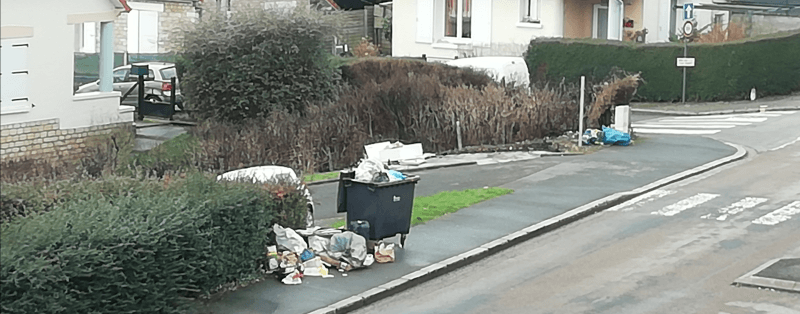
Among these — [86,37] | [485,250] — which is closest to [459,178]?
[485,250]

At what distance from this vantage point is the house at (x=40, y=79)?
895cm

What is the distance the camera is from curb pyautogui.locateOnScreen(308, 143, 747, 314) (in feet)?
40.8

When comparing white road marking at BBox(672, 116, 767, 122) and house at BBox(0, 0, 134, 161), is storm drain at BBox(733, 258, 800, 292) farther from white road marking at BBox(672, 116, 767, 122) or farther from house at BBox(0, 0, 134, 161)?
white road marking at BBox(672, 116, 767, 122)

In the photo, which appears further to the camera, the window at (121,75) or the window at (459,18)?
the window at (459,18)

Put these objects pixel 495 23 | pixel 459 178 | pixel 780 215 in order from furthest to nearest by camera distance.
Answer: pixel 495 23 → pixel 459 178 → pixel 780 215

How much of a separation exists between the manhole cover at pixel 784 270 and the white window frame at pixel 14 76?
8.45 metres

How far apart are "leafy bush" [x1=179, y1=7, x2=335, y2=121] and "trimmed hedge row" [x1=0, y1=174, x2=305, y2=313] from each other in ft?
39.0

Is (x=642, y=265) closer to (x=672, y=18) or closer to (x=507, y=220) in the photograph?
(x=507, y=220)

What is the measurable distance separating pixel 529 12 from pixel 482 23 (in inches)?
66.4

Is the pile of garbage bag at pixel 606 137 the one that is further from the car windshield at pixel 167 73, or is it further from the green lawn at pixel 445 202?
the car windshield at pixel 167 73

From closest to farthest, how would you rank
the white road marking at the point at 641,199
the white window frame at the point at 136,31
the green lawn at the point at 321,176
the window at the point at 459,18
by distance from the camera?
the white road marking at the point at 641,199, the green lawn at the point at 321,176, the white window frame at the point at 136,31, the window at the point at 459,18

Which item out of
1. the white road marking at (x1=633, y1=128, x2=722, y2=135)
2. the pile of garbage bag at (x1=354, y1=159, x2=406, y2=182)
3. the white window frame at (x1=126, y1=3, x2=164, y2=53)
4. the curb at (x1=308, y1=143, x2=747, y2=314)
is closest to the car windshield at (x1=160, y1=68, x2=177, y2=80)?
the white window frame at (x1=126, y1=3, x2=164, y2=53)

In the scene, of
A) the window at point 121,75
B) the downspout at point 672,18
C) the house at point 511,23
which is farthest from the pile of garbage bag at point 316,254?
the downspout at point 672,18

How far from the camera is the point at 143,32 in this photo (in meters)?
42.3
